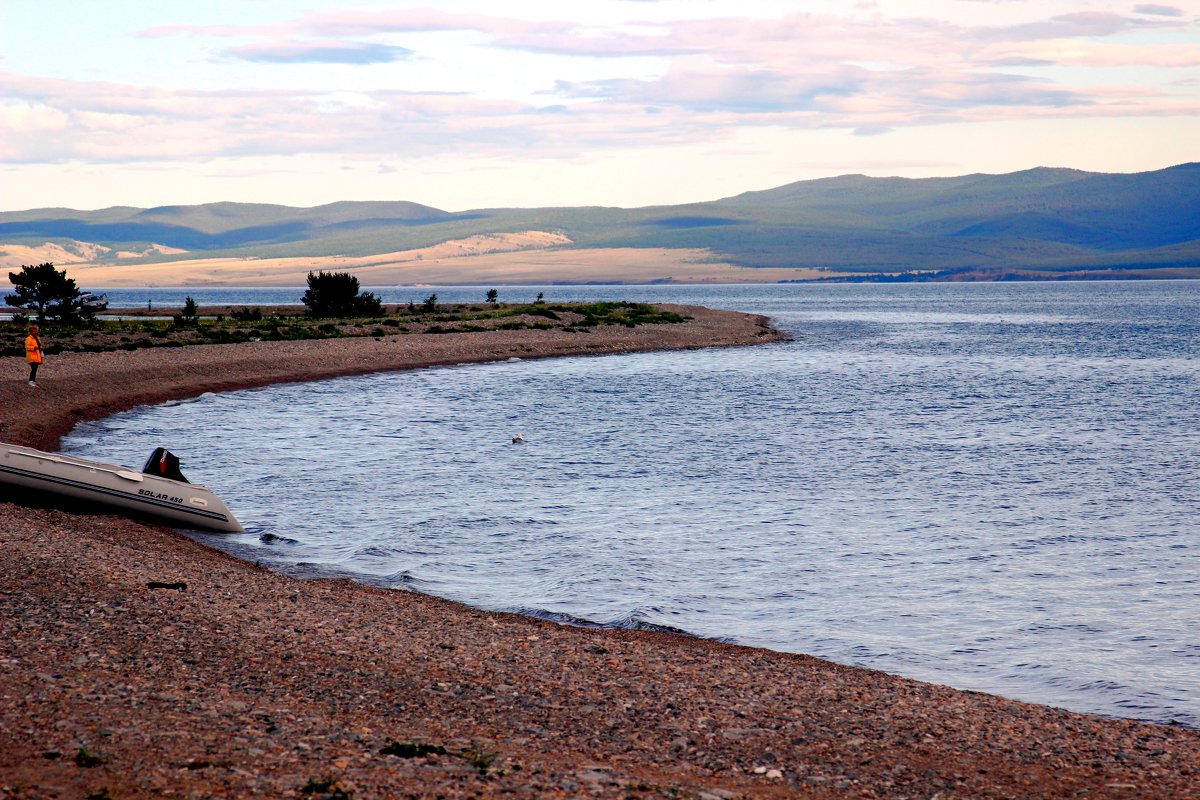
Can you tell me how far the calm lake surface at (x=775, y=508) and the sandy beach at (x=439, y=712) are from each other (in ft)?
5.66

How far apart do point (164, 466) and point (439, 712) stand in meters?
12.2

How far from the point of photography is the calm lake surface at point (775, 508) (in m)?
15.7

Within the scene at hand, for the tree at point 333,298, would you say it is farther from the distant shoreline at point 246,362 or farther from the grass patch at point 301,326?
the distant shoreline at point 246,362

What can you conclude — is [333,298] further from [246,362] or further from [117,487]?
[117,487]

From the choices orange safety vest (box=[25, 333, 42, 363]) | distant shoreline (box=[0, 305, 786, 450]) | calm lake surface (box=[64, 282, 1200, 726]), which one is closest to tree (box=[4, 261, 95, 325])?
distant shoreline (box=[0, 305, 786, 450])

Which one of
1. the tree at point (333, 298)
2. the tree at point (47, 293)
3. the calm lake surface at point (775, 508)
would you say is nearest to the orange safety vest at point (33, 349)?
the calm lake surface at point (775, 508)

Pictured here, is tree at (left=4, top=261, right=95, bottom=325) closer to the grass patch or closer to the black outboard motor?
the grass patch

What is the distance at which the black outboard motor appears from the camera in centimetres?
2141

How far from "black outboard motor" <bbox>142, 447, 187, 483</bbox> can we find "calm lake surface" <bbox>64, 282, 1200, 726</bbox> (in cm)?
157

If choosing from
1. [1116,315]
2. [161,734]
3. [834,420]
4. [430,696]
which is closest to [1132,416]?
[834,420]

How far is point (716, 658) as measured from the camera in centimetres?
1388

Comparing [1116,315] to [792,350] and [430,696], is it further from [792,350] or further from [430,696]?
[430,696]

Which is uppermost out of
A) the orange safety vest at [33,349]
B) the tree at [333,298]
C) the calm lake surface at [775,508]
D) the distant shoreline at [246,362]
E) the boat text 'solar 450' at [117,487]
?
the tree at [333,298]

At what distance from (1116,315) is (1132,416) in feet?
329
